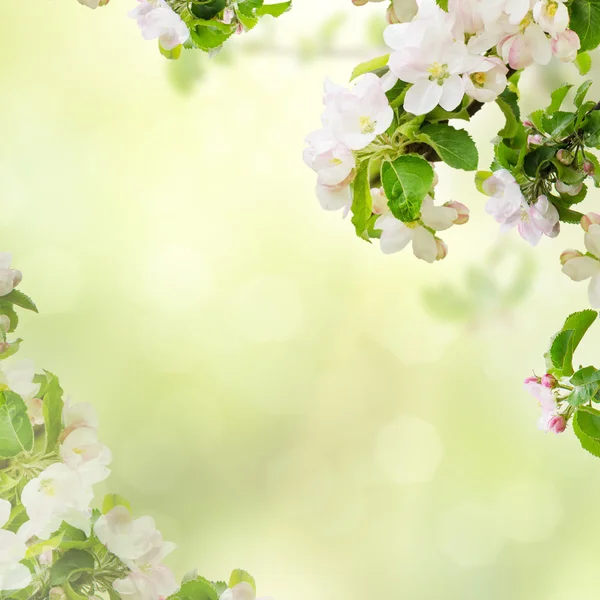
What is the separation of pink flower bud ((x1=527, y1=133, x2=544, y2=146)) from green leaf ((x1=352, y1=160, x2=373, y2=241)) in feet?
0.66

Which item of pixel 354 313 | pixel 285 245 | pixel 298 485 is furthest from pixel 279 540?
pixel 285 245

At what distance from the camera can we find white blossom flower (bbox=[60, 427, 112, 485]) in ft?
2.52

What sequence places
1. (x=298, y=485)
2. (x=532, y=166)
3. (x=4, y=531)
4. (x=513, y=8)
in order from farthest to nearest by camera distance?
(x=298, y=485) < (x=4, y=531) < (x=532, y=166) < (x=513, y=8)

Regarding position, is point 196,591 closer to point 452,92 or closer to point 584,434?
point 584,434

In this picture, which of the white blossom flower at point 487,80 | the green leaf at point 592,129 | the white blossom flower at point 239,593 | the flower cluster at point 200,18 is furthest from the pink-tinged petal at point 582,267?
the white blossom flower at point 239,593

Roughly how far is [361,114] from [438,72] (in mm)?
63

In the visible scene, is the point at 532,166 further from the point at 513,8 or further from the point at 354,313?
the point at 354,313

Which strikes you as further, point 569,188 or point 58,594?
point 58,594

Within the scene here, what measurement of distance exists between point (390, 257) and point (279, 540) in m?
0.57

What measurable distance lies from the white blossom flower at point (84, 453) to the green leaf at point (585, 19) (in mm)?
658

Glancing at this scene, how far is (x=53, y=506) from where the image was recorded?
0.76 metres

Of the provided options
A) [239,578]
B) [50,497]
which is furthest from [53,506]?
[239,578]

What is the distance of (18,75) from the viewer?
1214mm

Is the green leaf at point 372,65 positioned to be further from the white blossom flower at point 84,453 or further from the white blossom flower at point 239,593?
the white blossom flower at point 239,593
